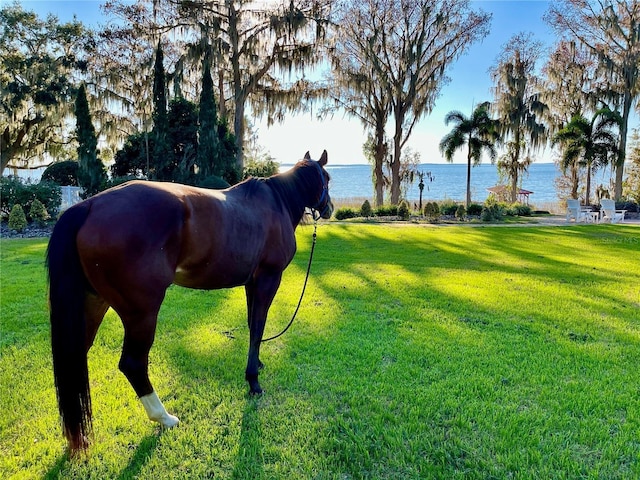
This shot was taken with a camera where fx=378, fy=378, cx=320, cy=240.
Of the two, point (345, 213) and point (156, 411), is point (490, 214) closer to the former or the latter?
point (345, 213)

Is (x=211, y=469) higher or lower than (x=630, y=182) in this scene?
lower

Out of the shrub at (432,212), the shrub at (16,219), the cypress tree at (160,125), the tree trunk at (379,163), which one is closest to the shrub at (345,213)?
the shrub at (432,212)

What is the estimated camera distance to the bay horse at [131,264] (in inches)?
64.4

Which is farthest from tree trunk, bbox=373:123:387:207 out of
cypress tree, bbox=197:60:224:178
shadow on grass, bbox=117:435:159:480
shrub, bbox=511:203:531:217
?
shadow on grass, bbox=117:435:159:480

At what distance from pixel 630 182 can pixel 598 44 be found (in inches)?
320

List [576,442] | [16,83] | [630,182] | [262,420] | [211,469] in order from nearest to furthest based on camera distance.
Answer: [211,469] < [576,442] < [262,420] < [16,83] < [630,182]

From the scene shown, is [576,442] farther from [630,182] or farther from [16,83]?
[630,182]

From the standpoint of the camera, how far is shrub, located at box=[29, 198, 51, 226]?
31.7ft

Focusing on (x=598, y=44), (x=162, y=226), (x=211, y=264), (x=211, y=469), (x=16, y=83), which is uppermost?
(x=598, y=44)

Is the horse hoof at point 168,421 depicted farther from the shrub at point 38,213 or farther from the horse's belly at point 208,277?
the shrub at point 38,213

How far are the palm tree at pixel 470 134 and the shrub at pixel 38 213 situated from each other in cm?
1668

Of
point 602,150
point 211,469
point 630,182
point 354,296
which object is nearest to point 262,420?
point 211,469

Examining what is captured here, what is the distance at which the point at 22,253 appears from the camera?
668 cm

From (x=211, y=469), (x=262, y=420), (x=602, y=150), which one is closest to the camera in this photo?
(x=211, y=469)
